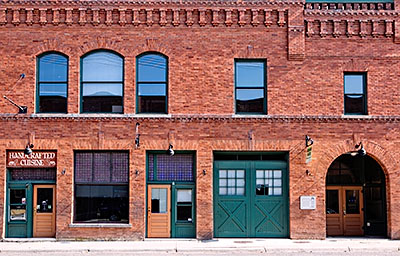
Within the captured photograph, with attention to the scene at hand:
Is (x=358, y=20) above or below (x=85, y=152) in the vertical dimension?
above

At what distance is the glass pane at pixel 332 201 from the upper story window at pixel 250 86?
4278mm

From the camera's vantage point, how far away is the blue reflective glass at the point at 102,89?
20922 millimetres

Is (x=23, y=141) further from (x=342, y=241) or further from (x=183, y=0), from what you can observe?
(x=342, y=241)

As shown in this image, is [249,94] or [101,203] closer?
[101,203]

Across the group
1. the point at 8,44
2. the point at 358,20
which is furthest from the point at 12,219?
the point at 358,20

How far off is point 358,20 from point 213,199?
8719mm

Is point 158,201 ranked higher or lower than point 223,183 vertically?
lower

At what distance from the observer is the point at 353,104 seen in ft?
69.1

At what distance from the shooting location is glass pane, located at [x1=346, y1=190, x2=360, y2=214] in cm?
2172

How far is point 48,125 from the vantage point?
2055 centimetres

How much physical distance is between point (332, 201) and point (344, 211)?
595 millimetres

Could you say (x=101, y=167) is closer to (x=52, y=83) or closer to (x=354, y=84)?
(x=52, y=83)

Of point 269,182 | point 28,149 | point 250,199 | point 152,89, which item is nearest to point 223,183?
point 250,199

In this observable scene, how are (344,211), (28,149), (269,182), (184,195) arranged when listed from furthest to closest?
1. (344,211)
2. (269,182)
3. (184,195)
4. (28,149)
